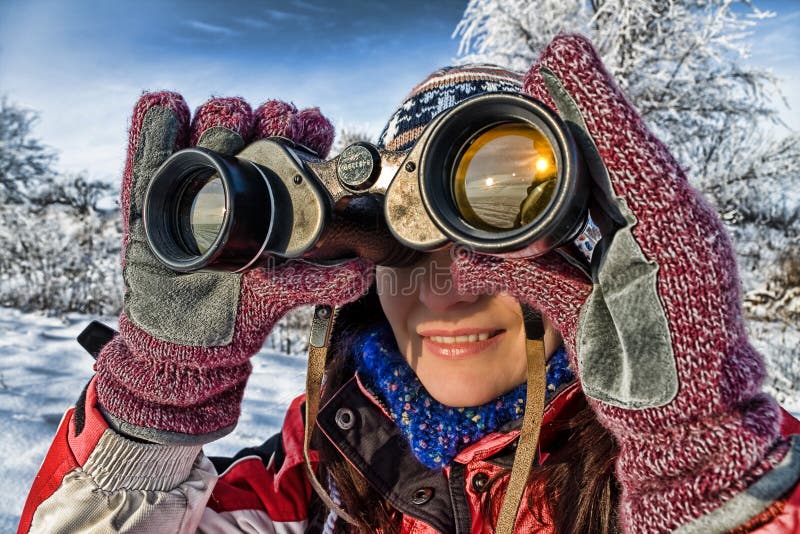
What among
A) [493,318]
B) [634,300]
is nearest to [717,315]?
[634,300]

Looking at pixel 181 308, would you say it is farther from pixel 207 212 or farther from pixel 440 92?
pixel 440 92

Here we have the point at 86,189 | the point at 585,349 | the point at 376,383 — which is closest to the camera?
the point at 585,349

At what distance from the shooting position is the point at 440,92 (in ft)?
3.93

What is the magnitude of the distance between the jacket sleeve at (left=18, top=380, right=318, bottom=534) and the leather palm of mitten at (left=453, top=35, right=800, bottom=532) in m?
0.83

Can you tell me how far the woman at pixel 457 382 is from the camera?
2.28 ft

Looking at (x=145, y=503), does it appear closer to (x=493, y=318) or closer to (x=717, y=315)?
(x=493, y=318)

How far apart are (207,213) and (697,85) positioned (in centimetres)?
733

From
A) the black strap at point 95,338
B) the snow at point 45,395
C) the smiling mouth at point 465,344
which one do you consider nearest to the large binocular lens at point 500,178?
the smiling mouth at point 465,344

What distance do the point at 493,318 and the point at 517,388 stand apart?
6.5 inches

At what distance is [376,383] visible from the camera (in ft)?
4.05

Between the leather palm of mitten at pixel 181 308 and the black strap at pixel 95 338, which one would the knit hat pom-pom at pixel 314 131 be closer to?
the leather palm of mitten at pixel 181 308

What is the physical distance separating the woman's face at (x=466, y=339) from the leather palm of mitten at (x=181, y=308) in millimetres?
286

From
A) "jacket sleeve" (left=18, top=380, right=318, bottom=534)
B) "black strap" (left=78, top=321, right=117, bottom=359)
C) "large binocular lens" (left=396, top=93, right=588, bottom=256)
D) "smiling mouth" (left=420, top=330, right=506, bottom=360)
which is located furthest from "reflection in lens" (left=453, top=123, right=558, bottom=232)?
"black strap" (left=78, top=321, right=117, bottom=359)

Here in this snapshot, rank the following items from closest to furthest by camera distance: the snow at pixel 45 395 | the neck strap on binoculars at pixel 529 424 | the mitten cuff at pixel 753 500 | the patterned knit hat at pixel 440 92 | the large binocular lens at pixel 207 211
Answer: the mitten cuff at pixel 753 500
the large binocular lens at pixel 207 211
the neck strap on binoculars at pixel 529 424
the patterned knit hat at pixel 440 92
the snow at pixel 45 395
